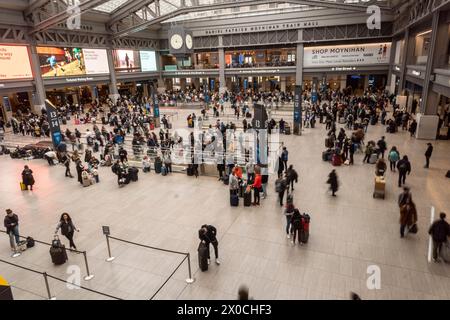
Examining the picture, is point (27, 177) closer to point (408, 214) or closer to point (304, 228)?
point (304, 228)

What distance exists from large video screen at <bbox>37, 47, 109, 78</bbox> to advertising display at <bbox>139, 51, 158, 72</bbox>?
7914 millimetres

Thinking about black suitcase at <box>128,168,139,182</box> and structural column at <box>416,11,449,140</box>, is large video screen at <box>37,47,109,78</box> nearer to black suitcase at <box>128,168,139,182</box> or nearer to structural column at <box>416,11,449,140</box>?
black suitcase at <box>128,168,139,182</box>

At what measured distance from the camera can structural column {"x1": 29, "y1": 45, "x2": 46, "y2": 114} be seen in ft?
97.9

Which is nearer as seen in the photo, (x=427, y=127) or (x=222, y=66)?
(x=427, y=127)

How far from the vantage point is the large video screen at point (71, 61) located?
31.8 meters

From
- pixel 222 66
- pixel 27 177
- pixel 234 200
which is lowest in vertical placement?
pixel 234 200

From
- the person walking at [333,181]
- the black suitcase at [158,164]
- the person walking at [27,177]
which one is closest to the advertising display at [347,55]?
the black suitcase at [158,164]

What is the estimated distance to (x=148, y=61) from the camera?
4784cm

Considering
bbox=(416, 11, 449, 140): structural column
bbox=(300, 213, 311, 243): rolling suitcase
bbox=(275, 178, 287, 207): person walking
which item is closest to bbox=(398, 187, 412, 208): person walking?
bbox=(300, 213, 311, 243): rolling suitcase

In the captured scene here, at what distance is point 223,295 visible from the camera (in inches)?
276

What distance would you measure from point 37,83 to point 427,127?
Result: 109 ft

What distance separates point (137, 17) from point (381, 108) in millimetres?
31855

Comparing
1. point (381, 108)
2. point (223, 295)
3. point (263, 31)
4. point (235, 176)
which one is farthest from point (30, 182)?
point (263, 31)

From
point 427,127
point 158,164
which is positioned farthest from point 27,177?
point 427,127
